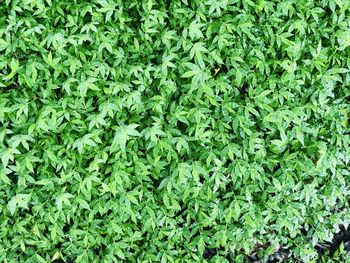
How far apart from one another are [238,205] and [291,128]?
539 mm

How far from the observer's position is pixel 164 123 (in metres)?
2.92

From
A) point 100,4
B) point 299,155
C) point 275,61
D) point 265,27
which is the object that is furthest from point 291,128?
point 100,4

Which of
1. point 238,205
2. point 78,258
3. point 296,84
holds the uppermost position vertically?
point 296,84

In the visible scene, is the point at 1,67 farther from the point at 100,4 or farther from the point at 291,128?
the point at 291,128

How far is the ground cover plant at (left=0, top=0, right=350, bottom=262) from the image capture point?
9.30 feet

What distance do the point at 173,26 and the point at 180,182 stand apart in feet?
2.79

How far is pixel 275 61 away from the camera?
2955 millimetres

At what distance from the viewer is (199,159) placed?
298 cm

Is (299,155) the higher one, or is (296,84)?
(296,84)

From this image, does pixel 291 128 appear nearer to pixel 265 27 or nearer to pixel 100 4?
pixel 265 27

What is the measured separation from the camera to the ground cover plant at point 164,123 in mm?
2836

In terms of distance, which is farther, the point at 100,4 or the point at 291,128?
the point at 291,128

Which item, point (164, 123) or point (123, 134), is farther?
point (164, 123)

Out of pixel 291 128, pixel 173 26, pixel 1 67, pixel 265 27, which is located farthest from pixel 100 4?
pixel 291 128
